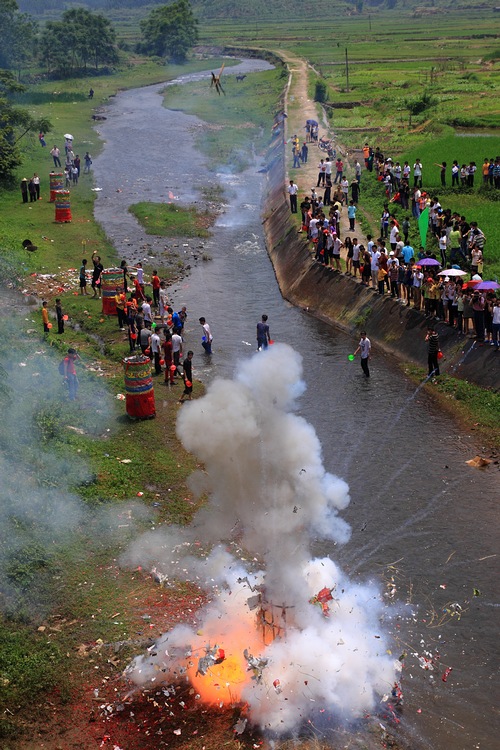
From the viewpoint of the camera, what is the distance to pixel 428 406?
2448cm

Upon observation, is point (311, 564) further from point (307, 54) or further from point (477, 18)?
point (477, 18)

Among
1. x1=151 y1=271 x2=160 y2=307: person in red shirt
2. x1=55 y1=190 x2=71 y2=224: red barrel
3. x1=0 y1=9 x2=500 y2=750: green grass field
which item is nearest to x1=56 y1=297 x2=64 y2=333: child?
x1=0 y1=9 x2=500 y2=750: green grass field

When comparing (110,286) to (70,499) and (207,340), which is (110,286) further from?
(70,499)

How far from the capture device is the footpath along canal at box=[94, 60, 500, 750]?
1470 cm

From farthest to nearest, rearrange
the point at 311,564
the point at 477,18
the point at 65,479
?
the point at 477,18 → the point at 65,479 → the point at 311,564

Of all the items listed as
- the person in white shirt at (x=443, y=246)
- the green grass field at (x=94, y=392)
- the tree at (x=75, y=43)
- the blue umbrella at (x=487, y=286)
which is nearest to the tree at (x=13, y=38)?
the tree at (x=75, y=43)

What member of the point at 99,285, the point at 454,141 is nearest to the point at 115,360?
the point at 99,285

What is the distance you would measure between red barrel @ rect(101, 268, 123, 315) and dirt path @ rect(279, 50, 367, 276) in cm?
800

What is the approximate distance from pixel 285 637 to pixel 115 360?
14.1 m

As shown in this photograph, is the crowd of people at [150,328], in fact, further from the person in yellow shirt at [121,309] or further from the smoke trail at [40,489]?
the smoke trail at [40,489]

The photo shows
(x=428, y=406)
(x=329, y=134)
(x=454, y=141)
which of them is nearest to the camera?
(x=428, y=406)

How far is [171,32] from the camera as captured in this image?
11038 cm

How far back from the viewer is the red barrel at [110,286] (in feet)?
102

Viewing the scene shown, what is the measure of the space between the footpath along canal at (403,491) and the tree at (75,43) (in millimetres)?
59751
